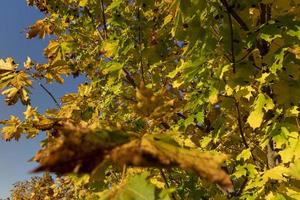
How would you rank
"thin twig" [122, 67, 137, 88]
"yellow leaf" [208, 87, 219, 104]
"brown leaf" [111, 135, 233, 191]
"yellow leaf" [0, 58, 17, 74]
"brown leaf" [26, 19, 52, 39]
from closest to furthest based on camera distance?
"brown leaf" [111, 135, 233, 191] < "yellow leaf" [208, 87, 219, 104] < "yellow leaf" [0, 58, 17, 74] < "thin twig" [122, 67, 137, 88] < "brown leaf" [26, 19, 52, 39]

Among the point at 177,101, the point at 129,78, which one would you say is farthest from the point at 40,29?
the point at 177,101

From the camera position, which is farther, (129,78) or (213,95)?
(129,78)

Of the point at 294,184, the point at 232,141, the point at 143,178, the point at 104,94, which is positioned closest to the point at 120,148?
the point at 143,178

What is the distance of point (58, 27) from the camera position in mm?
6633

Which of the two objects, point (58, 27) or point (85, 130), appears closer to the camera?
point (85, 130)

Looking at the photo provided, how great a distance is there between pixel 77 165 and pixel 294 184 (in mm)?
2483

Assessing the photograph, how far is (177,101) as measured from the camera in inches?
153

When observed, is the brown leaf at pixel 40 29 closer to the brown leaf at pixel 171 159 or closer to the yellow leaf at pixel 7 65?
the yellow leaf at pixel 7 65

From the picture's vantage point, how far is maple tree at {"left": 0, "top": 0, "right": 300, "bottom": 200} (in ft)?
3.53

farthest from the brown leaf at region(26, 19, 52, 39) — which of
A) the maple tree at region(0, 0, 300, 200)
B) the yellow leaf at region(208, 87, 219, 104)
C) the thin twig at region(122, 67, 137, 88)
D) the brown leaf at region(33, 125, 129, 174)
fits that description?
the brown leaf at region(33, 125, 129, 174)

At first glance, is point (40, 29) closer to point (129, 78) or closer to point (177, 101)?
point (129, 78)

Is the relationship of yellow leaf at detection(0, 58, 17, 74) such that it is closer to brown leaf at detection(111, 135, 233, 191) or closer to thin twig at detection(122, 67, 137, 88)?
thin twig at detection(122, 67, 137, 88)

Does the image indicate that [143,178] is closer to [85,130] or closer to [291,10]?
[85,130]

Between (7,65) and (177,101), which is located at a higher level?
(7,65)
